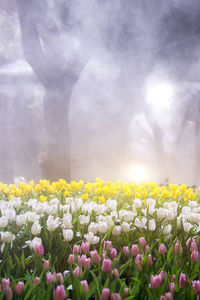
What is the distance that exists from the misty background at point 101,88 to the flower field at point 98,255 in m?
3.15

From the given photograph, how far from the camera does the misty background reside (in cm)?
434

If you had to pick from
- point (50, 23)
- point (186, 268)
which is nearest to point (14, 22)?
point (50, 23)

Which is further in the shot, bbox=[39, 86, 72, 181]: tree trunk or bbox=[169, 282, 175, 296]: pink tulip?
bbox=[39, 86, 72, 181]: tree trunk

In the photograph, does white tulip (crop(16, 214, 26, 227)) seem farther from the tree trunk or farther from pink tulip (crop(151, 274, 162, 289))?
the tree trunk

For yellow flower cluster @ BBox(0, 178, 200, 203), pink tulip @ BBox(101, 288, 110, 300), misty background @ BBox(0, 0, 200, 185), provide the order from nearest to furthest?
pink tulip @ BBox(101, 288, 110, 300)
yellow flower cluster @ BBox(0, 178, 200, 203)
misty background @ BBox(0, 0, 200, 185)

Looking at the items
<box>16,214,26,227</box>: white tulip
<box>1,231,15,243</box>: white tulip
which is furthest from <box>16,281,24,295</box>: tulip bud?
<box>16,214,26,227</box>: white tulip

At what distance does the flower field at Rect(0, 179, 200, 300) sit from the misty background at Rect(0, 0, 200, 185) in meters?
3.15

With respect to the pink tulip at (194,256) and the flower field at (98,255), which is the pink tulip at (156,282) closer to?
the flower field at (98,255)

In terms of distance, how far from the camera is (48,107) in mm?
4602

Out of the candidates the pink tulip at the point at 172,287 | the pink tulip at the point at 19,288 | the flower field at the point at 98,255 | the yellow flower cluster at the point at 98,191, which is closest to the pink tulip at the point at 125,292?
the flower field at the point at 98,255

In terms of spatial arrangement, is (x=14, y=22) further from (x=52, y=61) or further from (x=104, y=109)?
(x=104, y=109)

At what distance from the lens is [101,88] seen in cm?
583

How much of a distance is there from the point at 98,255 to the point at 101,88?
516 cm

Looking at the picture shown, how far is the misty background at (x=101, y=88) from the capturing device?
4.34 meters
